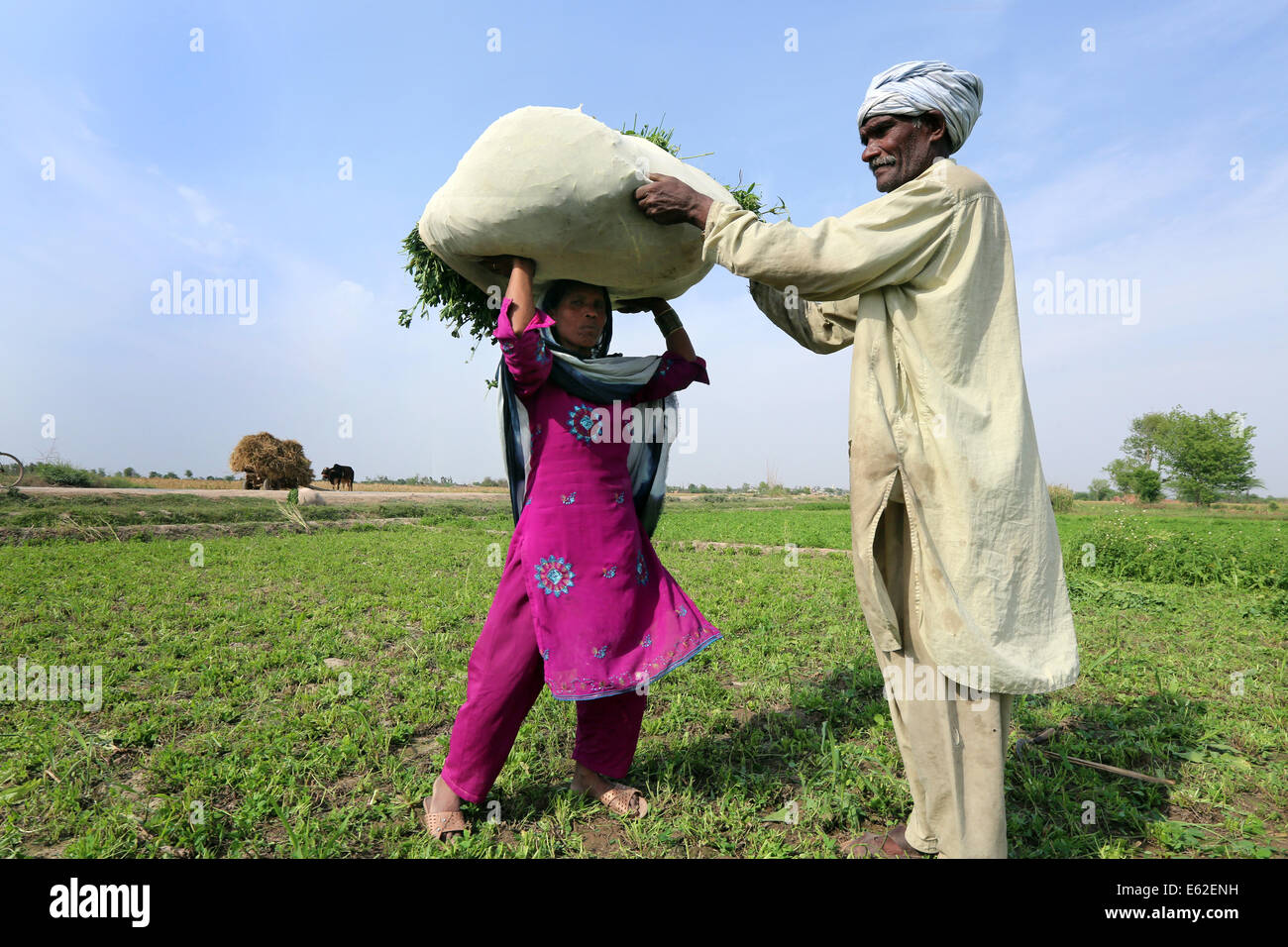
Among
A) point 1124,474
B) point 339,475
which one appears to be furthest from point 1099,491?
point 339,475

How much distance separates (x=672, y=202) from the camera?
2.15 m

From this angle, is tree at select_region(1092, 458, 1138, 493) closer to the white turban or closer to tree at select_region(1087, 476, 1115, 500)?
tree at select_region(1087, 476, 1115, 500)

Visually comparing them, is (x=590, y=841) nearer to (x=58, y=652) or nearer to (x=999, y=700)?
(x=999, y=700)

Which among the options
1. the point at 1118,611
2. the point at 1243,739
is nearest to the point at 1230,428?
the point at 1118,611

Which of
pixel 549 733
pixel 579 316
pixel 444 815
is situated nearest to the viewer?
pixel 444 815

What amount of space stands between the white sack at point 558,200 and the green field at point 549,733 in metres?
2.01

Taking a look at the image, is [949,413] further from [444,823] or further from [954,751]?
[444,823]

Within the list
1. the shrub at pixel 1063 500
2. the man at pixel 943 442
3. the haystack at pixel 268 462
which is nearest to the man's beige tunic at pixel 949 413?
the man at pixel 943 442

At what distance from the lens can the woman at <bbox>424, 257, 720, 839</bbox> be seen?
92.0 inches

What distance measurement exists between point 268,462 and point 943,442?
28.9 m

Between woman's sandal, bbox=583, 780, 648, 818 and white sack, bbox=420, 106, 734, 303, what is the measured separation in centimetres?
192

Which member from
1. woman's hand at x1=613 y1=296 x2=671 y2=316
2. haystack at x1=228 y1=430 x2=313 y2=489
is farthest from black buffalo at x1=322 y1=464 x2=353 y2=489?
woman's hand at x1=613 y1=296 x2=671 y2=316
